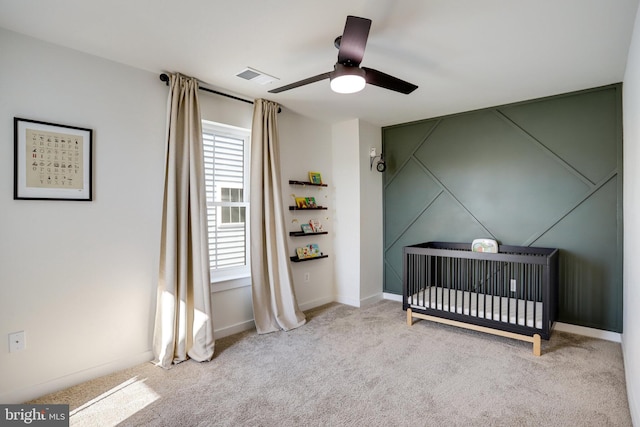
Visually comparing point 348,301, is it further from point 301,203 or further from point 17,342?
point 17,342

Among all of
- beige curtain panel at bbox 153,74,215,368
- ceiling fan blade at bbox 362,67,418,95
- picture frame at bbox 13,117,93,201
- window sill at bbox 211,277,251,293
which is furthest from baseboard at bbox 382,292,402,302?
picture frame at bbox 13,117,93,201

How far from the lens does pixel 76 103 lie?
93.7 inches

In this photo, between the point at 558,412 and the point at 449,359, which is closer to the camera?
the point at 558,412

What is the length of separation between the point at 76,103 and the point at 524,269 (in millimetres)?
3989

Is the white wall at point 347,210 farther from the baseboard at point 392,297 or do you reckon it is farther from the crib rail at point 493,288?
the crib rail at point 493,288

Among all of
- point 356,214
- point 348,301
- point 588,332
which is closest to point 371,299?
point 348,301

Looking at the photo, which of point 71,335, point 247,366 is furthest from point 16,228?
point 247,366

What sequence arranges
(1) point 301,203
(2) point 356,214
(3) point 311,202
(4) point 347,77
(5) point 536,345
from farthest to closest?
(2) point 356,214 < (3) point 311,202 < (1) point 301,203 < (5) point 536,345 < (4) point 347,77

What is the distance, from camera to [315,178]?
13.6 ft

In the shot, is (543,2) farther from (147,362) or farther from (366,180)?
(147,362)

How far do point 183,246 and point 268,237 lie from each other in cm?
86

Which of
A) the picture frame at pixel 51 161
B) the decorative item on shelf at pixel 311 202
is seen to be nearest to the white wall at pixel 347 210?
the decorative item on shelf at pixel 311 202

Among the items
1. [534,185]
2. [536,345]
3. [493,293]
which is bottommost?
[536,345]

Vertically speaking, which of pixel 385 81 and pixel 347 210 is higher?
pixel 385 81
